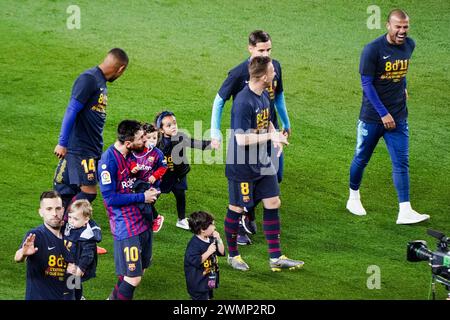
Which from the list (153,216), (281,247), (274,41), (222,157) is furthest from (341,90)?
(153,216)

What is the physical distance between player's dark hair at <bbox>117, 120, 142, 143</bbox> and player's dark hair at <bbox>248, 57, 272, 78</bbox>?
4.13 ft

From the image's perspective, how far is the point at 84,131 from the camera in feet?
33.7

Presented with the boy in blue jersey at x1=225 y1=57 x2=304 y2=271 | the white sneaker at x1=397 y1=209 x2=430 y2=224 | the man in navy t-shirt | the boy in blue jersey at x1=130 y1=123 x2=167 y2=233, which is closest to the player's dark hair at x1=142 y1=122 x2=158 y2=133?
the boy in blue jersey at x1=130 y1=123 x2=167 y2=233

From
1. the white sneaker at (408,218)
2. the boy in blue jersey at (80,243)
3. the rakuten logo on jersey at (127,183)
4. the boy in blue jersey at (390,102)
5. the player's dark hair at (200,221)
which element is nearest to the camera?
the boy in blue jersey at (80,243)

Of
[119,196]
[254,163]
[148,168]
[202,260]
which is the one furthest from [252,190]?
[119,196]

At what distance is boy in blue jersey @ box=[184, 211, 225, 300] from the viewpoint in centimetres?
930

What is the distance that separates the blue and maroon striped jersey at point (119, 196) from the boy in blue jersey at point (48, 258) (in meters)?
0.50

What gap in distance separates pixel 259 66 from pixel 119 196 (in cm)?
172

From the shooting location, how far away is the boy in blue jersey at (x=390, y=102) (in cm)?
1130

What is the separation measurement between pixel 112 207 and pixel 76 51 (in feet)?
23.1

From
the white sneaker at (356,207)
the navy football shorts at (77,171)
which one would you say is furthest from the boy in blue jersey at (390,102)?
the navy football shorts at (77,171)

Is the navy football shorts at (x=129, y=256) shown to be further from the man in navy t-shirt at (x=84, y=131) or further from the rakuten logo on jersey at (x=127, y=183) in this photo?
the man in navy t-shirt at (x=84, y=131)

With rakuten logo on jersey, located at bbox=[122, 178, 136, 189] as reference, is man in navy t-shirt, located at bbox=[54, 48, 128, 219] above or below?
above

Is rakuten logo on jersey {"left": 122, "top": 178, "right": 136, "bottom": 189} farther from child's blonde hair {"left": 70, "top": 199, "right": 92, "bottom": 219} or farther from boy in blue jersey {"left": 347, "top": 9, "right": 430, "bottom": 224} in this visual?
boy in blue jersey {"left": 347, "top": 9, "right": 430, "bottom": 224}
